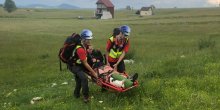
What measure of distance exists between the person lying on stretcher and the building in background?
13901 centimetres

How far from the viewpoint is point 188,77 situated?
13828mm

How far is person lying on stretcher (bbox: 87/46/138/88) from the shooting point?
11.7 meters

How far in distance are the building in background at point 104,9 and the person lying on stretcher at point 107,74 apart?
13901cm

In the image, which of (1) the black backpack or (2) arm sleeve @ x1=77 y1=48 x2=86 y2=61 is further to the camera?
(1) the black backpack

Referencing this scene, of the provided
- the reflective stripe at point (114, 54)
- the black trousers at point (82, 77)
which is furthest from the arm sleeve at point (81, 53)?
the reflective stripe at point (114, 54)

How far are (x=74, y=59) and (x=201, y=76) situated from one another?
4.81 m

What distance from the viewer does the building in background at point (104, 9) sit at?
501 ft

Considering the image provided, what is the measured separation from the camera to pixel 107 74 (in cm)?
1220

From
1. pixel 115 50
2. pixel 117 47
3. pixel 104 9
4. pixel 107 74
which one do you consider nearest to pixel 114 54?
pixel 115 50

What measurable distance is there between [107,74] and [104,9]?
144 meters

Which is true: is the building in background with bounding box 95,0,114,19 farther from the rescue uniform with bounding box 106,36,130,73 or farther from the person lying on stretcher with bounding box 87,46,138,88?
the person lying on stretcher with bounding box 87,46,138,88

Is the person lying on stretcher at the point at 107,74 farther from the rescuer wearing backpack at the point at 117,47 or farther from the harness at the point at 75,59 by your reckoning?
the harness at the point at 75,59

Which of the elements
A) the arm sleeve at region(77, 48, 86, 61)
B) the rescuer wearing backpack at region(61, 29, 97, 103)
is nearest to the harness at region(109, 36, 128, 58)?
the rescuer wearing backpack at region(61, 29, 97, 103)

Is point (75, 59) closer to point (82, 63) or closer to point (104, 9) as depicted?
point (82, 63)
